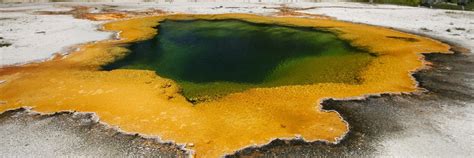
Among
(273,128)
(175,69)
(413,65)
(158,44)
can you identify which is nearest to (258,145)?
(273,128)

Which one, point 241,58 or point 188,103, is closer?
point 188,103

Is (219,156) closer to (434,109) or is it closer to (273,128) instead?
(273,128)

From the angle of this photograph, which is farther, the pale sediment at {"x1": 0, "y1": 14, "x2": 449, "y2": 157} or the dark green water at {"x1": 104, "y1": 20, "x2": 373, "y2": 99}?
the dark green water at {"x1": 104, "y1": 20, "x2": 373, "y2": 99}

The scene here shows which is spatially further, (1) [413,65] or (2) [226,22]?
(2) [226,22]

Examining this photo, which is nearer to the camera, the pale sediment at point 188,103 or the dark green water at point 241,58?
the pale sediment at point 188,103

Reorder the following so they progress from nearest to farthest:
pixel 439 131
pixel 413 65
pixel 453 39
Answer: pixel 439 131, pixel 413 65, pixel 453 39

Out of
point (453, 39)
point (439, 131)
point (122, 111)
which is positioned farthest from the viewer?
point (453, 39)

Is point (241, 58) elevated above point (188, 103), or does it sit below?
above

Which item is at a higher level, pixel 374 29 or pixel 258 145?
pixel 374 29
